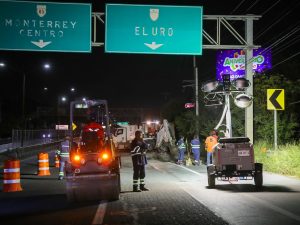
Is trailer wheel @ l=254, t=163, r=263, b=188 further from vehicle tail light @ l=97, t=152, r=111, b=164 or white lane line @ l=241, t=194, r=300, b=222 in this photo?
vehicle tail light @ l=97, t=152, r=111, b=164

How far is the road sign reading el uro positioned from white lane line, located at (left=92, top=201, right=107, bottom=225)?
9.90m

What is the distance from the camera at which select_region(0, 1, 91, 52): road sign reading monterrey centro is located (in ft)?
71.3

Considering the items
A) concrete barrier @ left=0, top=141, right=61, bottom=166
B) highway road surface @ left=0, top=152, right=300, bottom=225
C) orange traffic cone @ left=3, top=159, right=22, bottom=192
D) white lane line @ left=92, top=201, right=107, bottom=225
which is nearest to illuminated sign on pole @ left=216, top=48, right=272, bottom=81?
concrete barrier @ left=0, top=141, right=61, bottom=166

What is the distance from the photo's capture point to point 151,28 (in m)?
22.1

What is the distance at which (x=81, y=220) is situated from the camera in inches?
429

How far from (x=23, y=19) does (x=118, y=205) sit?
11.6 m

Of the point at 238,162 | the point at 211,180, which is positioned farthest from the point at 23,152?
the point at 238,162

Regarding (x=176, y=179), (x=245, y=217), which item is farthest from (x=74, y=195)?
(x=176, y=179)

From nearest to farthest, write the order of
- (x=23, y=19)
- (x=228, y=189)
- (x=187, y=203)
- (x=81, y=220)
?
(x=81, y=220), (x=187, y=203), (x=228, y=189), (x=23, y=19)

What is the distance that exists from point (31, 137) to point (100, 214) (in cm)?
4505

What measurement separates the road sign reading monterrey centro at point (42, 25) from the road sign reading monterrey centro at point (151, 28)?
1117 millimetres

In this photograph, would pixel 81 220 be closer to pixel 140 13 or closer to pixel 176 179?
pixel 176 179

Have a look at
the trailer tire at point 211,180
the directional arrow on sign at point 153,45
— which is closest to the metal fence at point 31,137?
the directional arrow on sign at point 153,45

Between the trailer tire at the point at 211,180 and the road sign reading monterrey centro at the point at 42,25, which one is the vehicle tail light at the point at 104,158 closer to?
the trailer tire at the point at 211,180
